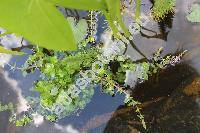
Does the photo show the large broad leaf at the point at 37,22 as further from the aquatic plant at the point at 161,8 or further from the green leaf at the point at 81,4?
the aquatic plant at the point at 161,8

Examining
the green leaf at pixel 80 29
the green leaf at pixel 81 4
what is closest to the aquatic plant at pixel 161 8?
the green leaf at pixel 80 29

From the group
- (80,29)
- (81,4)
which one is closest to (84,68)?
(80,29)

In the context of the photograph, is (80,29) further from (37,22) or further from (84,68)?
(37,22)

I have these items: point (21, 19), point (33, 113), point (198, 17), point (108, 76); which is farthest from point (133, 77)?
point (21, 19)

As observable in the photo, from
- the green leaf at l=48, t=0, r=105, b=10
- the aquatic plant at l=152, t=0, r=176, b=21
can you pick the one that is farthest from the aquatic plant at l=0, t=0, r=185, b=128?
the green leaf at l=48, t=0, r=105, b=10

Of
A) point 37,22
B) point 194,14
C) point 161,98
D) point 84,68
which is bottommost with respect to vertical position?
point 37,22

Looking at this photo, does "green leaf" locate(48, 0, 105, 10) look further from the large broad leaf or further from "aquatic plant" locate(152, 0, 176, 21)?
"aquatic plant" locate(152, 0, 176, 21)
